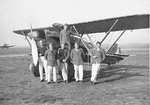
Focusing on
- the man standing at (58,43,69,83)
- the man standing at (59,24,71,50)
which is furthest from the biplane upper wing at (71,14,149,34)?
the man standing at (58,43,69,83)

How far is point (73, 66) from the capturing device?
31.4 ft

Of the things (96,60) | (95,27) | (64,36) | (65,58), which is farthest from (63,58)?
(95,27)

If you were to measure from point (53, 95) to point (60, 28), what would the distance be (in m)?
3.69

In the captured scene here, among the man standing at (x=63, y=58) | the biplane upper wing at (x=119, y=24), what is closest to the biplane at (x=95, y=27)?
the biplane upper wing at (x=119, y=24)

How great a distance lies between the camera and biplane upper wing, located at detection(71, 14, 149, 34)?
8845mm

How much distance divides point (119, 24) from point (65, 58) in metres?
2.96

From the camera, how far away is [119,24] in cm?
986

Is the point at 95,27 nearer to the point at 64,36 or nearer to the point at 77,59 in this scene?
→ the point at 64,36

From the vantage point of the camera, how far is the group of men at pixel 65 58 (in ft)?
28.1

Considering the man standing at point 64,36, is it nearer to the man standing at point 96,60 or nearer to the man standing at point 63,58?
the man standing at point 63,58

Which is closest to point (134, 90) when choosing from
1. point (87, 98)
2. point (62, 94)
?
point (87, 98)

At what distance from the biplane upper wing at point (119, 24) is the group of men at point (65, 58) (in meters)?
1.23

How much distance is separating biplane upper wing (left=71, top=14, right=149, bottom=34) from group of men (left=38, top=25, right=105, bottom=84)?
123cm

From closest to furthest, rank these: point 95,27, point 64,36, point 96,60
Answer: point 96,60 → point 64,36 → point 95,27
